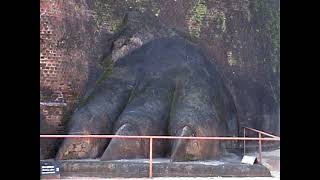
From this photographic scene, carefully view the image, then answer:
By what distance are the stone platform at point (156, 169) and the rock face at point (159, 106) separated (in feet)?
1.10

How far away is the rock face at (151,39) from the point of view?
11062 mm

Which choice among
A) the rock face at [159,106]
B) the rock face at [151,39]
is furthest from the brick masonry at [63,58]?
the rock face at [159,106]

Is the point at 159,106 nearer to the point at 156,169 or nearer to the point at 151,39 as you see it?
the point at 156,169

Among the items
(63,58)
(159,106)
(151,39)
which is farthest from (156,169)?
(151,39)

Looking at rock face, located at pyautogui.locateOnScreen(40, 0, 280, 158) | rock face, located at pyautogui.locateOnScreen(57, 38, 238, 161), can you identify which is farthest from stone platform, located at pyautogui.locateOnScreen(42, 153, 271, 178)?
rock face, located at pyautogui.locateOnScreen(40, 0, 280, 158)

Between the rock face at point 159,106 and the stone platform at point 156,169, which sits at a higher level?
the rock face at point 159,106

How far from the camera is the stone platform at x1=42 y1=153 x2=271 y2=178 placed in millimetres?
8906

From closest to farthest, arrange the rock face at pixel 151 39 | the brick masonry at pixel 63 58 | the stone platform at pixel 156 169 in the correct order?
the stone platform at pixel 156 169 → the brick masonry at pixel 63 58 → the rock face at pixel 151 39

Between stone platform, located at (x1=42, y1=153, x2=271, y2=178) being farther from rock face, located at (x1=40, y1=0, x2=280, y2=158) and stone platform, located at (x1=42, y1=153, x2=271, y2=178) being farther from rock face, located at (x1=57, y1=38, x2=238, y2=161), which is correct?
rock face, located at (x1=40, y1=0, x2=280, y2=158)

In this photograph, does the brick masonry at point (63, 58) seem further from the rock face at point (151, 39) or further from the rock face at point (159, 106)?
the rock face at point (159, 106)

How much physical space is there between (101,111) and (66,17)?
8.84 feet

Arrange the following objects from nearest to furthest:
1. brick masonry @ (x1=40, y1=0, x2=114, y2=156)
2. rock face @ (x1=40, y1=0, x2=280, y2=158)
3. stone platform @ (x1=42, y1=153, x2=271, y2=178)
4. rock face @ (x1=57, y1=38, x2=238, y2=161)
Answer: stone platform @ (x1=42, y1=153, x2=271, y2=178)
rock face @ (x1=57, y1=38, x2=238, y2=161)
brick masonry @ (x1=40, y1=0, x2=114, y2=156)
rock face @ (x1=40, y1=0, x2=280, y2=158)

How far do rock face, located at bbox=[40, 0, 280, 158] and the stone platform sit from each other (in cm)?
101
